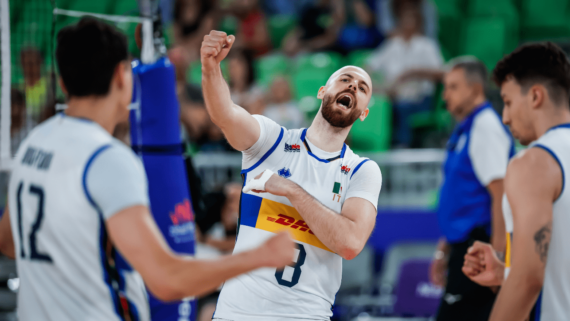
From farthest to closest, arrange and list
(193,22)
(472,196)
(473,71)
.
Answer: (193,22)
(473,71)
(472,196)

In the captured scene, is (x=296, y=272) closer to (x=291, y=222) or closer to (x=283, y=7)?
(x=291, y=222)

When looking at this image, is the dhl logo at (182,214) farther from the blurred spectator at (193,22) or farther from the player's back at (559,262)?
the blurred spectator at (193,22)

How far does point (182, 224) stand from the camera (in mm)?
3861

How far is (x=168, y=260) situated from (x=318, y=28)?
28.9ft

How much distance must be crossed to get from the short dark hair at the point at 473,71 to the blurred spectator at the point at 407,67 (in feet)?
9.61

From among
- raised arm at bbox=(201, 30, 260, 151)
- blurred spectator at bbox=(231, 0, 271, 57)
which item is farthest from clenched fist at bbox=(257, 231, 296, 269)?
blurred spectator at bbox=(231, 0, 271, 57)

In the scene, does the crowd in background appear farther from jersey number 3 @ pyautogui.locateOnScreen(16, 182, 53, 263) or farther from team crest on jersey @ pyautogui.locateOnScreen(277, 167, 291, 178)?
jersey number 3 @ pyautogui.locateOnScreen(16, 182, 53, 263)

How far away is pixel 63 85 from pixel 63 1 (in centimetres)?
634

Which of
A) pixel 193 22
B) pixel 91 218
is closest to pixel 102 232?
pixel 91 218

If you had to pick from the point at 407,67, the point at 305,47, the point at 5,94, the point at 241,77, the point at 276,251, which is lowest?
the point at 276,251

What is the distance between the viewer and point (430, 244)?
714 centimetres

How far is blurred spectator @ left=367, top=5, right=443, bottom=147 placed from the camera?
820cm

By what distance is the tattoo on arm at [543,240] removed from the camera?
2598mm

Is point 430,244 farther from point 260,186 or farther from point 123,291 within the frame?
point 123,291
